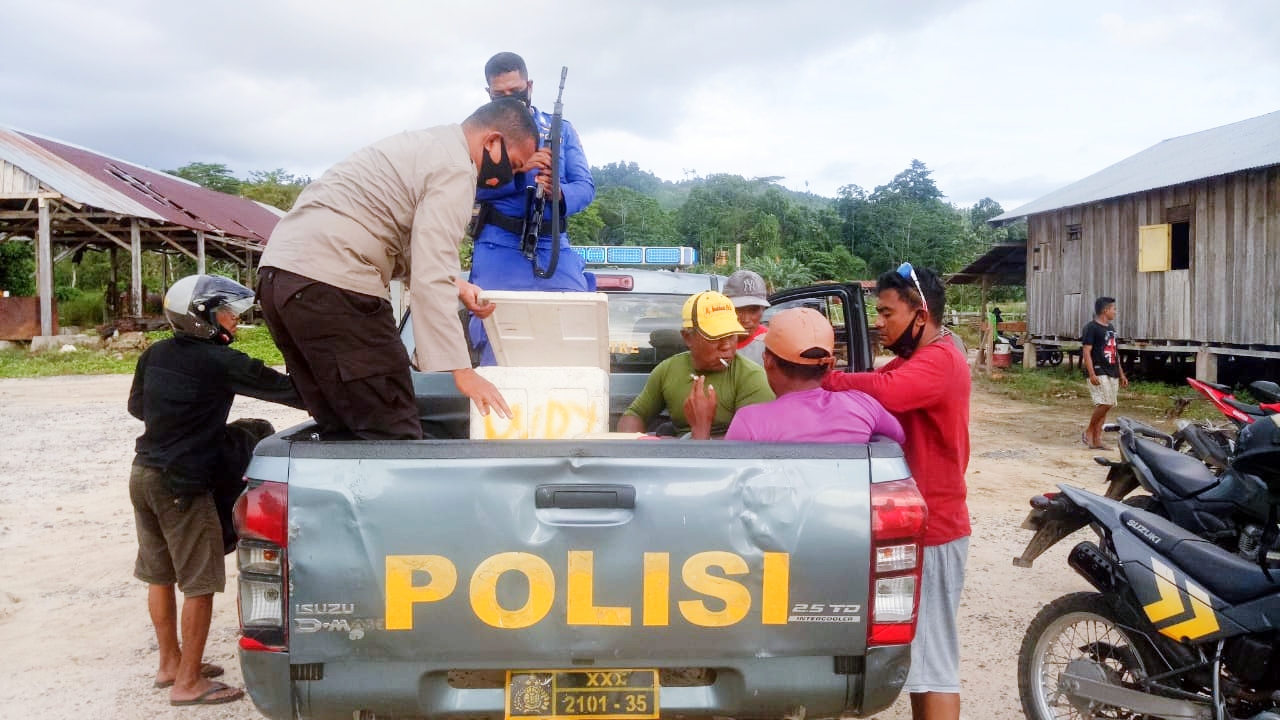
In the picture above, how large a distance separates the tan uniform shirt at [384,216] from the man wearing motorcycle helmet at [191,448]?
0.75m

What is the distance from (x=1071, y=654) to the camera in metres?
3.36

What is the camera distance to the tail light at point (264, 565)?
212 cm

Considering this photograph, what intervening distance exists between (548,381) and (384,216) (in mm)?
846

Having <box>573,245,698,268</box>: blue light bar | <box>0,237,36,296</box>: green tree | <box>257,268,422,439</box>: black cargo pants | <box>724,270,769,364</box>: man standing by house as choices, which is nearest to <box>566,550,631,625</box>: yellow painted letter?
<box>257,268,422,439</box>: black cargo pants

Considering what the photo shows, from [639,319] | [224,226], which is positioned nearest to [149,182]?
[224,226]

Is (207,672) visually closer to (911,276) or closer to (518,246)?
(518,246)

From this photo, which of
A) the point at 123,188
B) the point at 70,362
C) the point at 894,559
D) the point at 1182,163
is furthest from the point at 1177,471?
the point at 123,188

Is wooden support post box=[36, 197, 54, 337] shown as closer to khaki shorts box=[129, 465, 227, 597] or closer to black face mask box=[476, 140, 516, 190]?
khaki shorts box=[129, 465, 227, 597]

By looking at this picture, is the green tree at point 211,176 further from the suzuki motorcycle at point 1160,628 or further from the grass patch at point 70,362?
the suzuki motorcycle at point 1160,628

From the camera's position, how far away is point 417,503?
2.12 metres

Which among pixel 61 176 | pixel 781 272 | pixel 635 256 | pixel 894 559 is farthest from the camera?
pixel 781 272

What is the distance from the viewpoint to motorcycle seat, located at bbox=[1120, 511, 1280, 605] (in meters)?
2.78

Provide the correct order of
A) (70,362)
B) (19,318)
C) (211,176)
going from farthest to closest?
(211,176) < (19,318) < (70,362)

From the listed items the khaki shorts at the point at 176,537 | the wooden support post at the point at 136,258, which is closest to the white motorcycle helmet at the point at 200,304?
the khaki shorts at the point at 176,537
